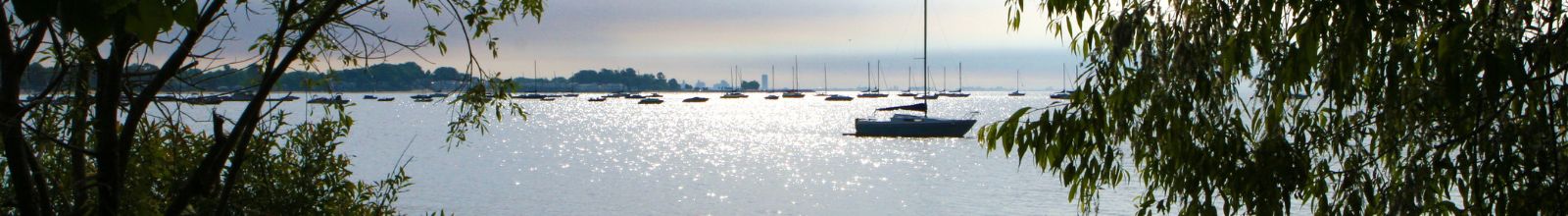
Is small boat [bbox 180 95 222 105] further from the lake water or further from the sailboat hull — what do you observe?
the sailboat hull

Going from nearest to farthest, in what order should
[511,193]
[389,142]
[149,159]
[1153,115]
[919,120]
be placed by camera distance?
1. [1153,115]
2. [149,159]
3. [511,193]
4. [919,120]
5. [389,142]

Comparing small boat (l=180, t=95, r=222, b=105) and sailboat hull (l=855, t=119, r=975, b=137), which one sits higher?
small boat (l=180, t=95, r=222, b=105)

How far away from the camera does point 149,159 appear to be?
17.2ft

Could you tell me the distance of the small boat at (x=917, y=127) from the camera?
169ft

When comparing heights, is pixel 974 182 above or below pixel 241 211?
below

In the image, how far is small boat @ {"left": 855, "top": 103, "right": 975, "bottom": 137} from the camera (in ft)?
169

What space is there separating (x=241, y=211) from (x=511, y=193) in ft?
90.4

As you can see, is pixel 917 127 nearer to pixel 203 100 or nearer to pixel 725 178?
pixel 725 178

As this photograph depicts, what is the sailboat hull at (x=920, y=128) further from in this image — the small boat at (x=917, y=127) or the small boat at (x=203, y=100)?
the small boat at (x=203, y=100)

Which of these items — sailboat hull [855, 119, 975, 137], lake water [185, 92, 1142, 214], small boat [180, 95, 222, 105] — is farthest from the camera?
sailboat hull [855, 119, 975, 137]

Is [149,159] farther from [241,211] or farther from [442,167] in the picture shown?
[442,167]

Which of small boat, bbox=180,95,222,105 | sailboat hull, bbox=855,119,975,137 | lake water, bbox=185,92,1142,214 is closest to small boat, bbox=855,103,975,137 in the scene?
sailboat hull, bbox=855,119,975,137

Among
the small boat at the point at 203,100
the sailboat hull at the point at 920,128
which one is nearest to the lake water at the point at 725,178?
the sailboat hull at the point at 920,128

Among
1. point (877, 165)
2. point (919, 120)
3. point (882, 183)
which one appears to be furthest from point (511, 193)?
point (919, 120)
